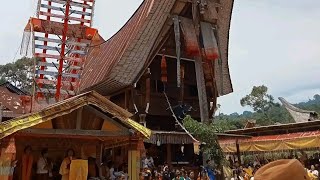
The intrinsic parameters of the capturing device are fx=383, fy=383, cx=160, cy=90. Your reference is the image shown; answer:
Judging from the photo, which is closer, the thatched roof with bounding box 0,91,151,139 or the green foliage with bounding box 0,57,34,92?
the thatched roof with bounding box 0,91,151,139

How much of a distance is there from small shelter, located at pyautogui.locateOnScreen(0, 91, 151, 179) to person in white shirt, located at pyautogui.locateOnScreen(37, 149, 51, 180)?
19 cm

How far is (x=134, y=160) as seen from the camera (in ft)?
27.3

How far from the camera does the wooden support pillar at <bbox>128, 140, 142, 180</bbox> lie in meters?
8.20

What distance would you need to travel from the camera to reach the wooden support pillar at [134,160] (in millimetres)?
8203

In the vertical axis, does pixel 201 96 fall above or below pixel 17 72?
below

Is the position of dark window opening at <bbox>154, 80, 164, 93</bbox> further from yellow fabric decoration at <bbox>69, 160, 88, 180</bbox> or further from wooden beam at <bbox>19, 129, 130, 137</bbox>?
yellow fabric decoration at <bbox>69, 160, 88, 180</bbox>

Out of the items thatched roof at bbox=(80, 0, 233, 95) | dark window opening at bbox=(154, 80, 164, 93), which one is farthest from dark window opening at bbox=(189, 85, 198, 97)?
thatched roof at bbox=(80, 0, 233, 95)

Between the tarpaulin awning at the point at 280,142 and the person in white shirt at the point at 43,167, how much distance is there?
8847mm

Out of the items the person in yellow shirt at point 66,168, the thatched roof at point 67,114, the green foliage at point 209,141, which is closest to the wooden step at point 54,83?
the green foliage at point 209,141

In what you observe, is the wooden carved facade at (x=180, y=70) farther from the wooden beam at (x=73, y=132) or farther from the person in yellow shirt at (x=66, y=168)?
the wooden beam at (x=73, y=132)

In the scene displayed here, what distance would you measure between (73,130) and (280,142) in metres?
11.7

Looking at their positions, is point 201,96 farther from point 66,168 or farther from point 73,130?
point 73,130

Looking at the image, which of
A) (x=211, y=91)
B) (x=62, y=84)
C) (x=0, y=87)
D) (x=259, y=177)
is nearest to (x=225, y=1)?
(x=211, y=91)

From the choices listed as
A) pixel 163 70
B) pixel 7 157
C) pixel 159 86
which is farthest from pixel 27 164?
pixel 159 86
